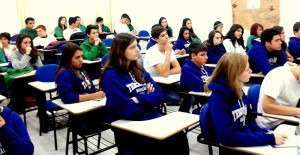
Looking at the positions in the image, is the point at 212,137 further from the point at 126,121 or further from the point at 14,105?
the point at 14,105

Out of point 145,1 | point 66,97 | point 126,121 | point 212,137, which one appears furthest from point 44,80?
point 145,1

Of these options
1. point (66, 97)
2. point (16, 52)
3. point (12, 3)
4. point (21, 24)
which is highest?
point (12, 3)

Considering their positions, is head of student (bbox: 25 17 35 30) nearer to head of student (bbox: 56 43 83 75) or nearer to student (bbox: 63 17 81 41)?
student (bbox: 63 17 81 41)

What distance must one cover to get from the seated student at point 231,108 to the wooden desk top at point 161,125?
0.82ft

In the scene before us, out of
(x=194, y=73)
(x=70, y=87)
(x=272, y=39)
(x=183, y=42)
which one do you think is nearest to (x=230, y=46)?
(x=183, y=42)

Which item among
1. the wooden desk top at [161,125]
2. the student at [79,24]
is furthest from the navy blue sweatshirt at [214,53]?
the student at [79,24]

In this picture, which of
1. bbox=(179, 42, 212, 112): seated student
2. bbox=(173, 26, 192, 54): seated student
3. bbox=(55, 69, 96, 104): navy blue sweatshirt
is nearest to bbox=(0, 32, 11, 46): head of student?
bbox=(173, 26, 192, 54): seated student

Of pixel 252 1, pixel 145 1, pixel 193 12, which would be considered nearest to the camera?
pixel 252 1

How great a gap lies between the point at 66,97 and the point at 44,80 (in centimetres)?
98

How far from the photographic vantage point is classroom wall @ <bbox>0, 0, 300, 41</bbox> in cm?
745

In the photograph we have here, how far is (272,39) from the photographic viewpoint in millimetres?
3652

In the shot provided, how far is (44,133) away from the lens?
3.79m

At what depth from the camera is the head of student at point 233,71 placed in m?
1.87

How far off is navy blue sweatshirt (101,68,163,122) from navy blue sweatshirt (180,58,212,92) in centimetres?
75
